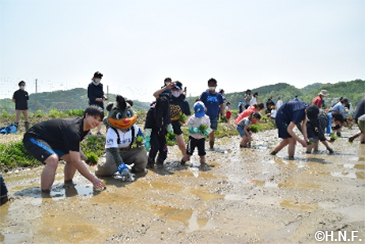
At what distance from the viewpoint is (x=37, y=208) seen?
4438 millimetres

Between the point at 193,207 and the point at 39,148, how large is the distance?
243 cm

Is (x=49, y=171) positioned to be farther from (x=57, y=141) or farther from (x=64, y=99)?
(x=64, y=99)

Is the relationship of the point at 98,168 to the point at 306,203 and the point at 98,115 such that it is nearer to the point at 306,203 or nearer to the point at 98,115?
the point at 98,115

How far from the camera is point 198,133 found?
7500 millimetres

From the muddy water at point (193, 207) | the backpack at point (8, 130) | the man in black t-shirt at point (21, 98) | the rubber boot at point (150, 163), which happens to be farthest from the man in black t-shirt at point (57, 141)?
the man in black t-shirt at point (21, 98)

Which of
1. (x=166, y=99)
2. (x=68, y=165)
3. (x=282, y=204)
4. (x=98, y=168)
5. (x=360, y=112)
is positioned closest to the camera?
(x=282, y=204)

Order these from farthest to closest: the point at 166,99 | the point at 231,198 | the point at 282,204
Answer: the point at 166,99 < the point at 231,198 < the point at 282,204

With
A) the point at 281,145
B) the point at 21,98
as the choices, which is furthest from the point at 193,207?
the point at 21,98

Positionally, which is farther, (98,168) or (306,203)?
(98,168)

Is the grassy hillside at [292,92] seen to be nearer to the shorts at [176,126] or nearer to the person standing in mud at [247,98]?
the person standing in mud at [247,98]

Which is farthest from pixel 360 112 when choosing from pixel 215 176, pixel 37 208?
pixel 37 208

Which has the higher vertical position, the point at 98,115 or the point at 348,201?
the point at 98,115

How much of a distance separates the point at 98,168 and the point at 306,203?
354cm

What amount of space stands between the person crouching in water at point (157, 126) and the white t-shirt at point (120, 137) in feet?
2.26
